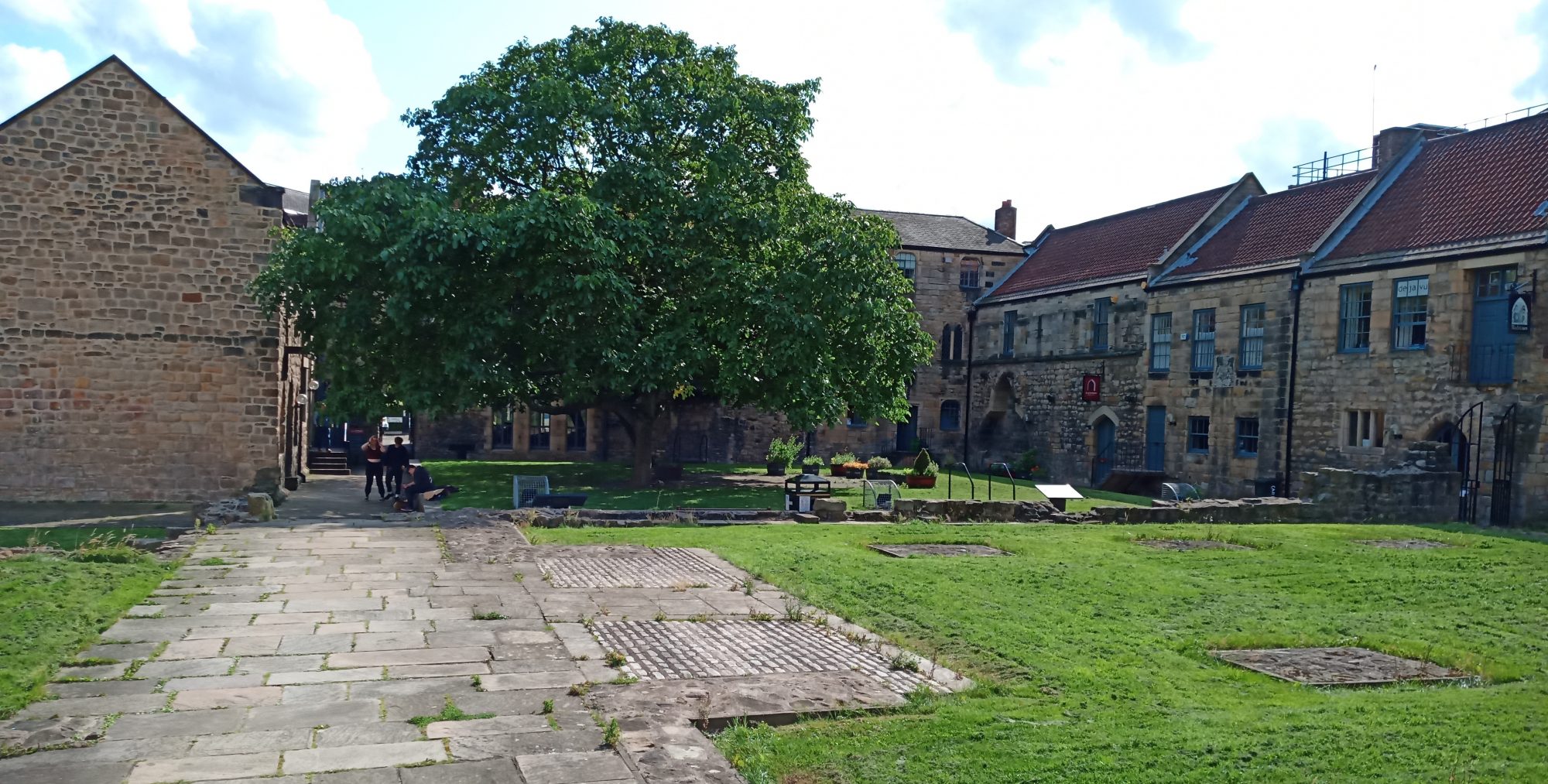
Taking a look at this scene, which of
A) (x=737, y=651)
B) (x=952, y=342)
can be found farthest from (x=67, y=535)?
(x=952, y=342)

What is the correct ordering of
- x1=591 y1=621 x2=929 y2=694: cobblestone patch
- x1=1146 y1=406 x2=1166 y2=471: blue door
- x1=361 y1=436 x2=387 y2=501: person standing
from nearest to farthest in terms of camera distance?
x1=591 y1=621 x2=929 y2=694: cobblestone patch
x1=361 y1=436 x2=387 y2=501: person standing
x1=1146 y1=406 x2=1166 y2=471: blue door

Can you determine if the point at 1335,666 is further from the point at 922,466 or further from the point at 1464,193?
the point at 1464,193

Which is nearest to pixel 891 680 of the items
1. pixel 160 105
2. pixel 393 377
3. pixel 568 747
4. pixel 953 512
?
pixel 568 747

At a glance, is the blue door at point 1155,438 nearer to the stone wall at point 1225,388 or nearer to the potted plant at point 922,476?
the stone wall at point 1225,388

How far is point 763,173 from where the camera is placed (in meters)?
25.1

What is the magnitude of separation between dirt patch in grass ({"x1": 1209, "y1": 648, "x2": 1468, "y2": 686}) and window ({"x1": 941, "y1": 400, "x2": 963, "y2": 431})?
34548mm

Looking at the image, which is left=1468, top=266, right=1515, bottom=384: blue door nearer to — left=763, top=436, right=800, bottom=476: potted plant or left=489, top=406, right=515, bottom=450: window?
left=763, top=436, right=800, bottom=476: potted plant

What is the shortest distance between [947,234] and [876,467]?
14785 millimetres


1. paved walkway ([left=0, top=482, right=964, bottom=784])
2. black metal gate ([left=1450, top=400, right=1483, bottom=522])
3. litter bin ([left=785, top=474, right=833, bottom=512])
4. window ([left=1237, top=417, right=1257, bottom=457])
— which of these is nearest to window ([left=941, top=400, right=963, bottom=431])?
window ([left=1237, top=417, right=1257, bottom=457])

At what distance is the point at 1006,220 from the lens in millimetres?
47562

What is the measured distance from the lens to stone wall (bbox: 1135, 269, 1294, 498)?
2803 cm

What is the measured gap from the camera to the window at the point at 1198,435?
30750mm

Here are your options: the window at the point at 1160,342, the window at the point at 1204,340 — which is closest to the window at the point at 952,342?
the window at the point at 1160,342

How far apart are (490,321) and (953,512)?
940 cm
